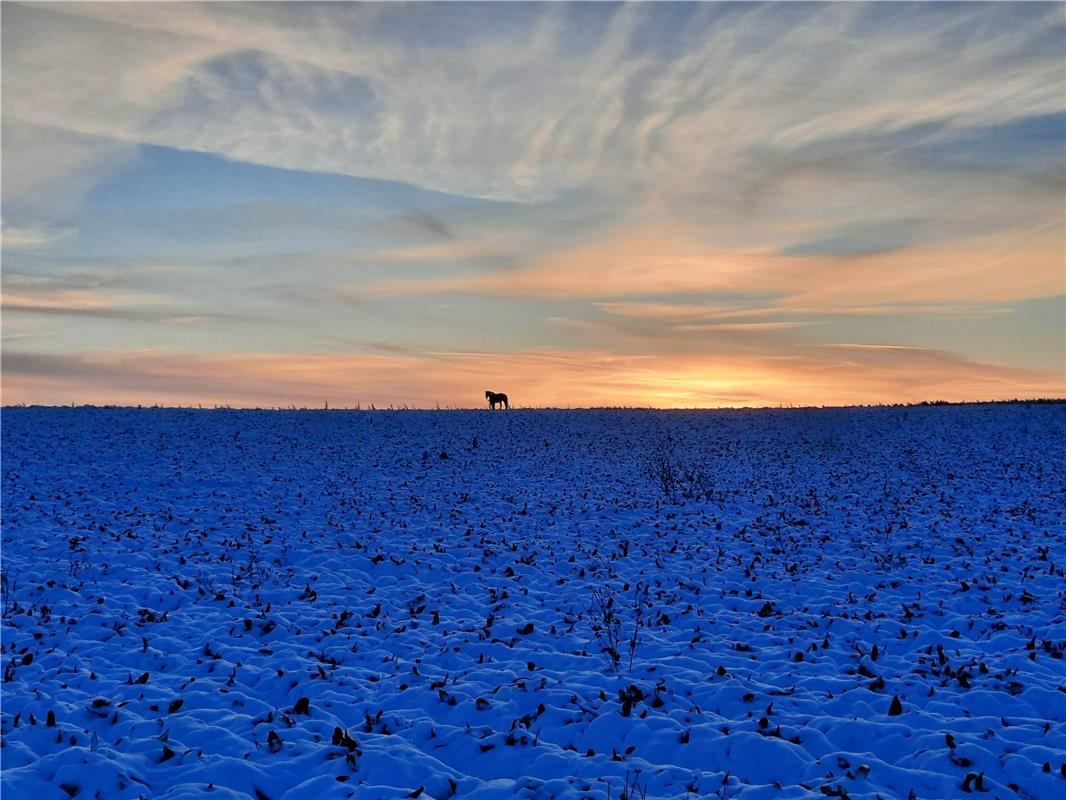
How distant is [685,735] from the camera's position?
829 centimetres

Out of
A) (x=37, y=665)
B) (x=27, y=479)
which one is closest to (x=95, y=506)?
(x=27, y=479)

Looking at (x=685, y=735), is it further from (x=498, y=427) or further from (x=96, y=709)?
(x=498, y=427)

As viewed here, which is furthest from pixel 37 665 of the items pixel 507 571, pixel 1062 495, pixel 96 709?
pixel 1062 495

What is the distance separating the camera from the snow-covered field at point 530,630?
7723mm

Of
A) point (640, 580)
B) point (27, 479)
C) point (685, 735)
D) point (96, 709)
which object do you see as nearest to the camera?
point (685, 735)

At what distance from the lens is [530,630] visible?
1210cm

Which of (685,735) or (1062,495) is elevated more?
(1062,495)

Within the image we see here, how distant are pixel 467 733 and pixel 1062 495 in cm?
2146

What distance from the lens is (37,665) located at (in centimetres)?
1049

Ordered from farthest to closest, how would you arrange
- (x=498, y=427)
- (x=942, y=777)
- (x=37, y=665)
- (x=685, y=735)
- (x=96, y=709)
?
1. (x=498, y=427)
2. (x=37, y=665)
3. (x=96, y=709)
4. (x=685, y=735)
5. (x=942, y=777)

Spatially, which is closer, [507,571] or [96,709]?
[96,709]

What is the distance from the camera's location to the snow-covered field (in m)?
7.72

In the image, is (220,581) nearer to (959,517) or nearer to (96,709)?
(96,709)

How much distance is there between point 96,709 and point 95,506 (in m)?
13.7
